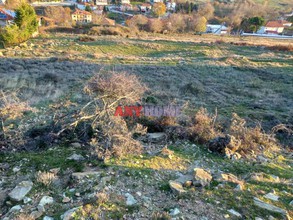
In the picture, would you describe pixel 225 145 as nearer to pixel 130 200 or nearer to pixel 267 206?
pixel 267 206

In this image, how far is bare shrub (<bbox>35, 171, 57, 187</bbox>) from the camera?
3942 mm

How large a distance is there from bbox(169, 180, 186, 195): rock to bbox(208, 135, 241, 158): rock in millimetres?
1966

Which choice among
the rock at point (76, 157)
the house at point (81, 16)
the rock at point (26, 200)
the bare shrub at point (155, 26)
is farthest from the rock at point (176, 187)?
the house at point (81, 16)

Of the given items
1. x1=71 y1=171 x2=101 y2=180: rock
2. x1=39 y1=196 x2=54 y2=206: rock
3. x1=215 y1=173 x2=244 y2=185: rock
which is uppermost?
x1=71 y1=171 x2=101 y2=180: rock

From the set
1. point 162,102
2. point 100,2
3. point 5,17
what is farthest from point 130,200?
point 100,2

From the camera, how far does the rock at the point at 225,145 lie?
18.6ft

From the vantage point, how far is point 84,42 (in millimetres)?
23219

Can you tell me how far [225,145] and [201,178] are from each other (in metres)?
1.77

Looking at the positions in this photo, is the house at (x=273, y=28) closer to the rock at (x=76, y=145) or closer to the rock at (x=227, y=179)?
the rock at (x=227, y=179)

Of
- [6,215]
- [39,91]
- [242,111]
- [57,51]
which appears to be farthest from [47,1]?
[6,215]

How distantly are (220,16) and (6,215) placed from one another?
62.5m

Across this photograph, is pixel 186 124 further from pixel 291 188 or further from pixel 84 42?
pixel 84 42

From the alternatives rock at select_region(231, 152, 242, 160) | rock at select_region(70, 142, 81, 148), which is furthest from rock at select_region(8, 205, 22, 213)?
rock at select_region(231, 152, 242, 160)

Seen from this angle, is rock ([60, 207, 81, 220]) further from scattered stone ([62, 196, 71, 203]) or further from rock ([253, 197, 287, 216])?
rock ([253, 197, 287, 216])
